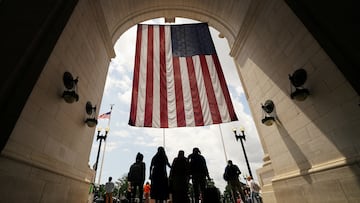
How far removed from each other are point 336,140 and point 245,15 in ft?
15.5

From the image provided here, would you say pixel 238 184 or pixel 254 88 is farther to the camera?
pixel 238 184

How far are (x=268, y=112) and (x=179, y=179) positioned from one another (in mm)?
3190

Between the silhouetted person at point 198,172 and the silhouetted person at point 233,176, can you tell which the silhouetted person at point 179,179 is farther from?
the silhouetted person at point 233,176

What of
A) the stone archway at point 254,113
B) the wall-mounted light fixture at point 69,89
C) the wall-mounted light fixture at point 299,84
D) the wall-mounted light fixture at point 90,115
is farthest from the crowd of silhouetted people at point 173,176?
the wall-mounted light fixture at point 299,84

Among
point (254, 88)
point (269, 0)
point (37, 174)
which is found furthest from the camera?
point (254, 88)

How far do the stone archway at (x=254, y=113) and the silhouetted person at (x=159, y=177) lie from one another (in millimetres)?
1870

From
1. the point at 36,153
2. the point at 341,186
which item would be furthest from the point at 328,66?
the point at 36,153

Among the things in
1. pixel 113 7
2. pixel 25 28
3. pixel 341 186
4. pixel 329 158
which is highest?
pixel 113 7

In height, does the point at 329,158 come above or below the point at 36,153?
below

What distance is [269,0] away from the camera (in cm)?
484

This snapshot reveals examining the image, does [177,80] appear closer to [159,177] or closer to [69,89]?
[159,177]

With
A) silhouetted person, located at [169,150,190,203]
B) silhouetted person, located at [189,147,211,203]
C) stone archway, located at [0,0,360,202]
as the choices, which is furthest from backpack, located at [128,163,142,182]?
silhouetted person, located at [189,147,211,203]

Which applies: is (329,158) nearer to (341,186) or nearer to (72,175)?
(341,186)

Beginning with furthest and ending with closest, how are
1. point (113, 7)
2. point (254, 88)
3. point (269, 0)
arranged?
point (113, 7)
point (254, 88)
point (269, 0)
